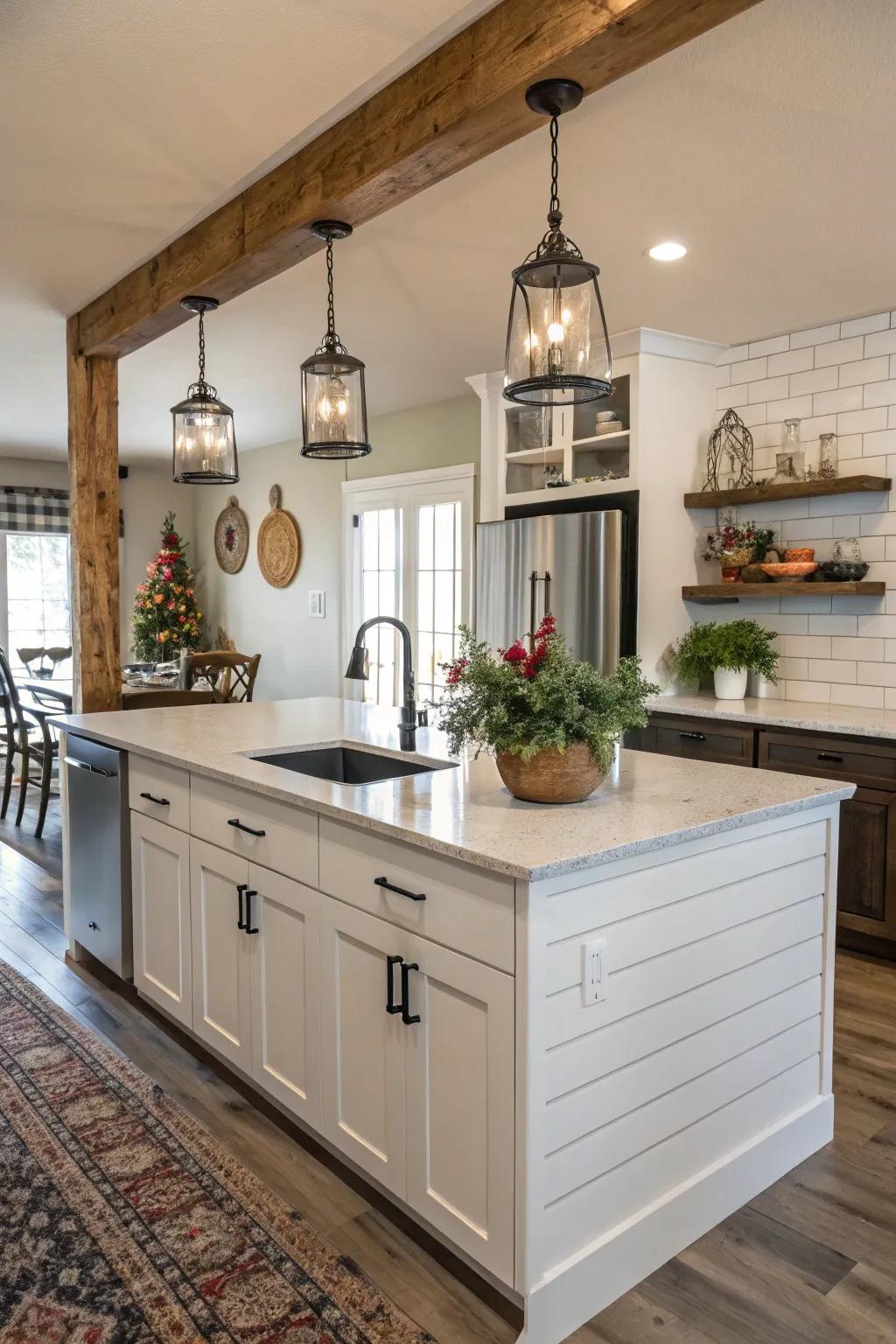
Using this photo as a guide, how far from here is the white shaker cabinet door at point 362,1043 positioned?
189 centimetres

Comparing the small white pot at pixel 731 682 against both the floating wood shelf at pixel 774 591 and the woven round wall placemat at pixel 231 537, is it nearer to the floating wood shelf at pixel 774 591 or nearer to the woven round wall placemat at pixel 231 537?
the floating wood shelf at pixel 774 591

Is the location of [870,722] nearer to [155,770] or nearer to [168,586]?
[155,770]

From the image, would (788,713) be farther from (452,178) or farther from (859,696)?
(452,178)

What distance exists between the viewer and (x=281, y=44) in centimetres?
201

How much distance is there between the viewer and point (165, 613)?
7934mm

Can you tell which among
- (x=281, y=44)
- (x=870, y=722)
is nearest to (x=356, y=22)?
(x=281, y=44)

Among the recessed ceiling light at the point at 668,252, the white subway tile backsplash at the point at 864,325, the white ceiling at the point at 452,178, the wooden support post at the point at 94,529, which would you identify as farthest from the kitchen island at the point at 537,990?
the white subway tile backsplash at the point at 864,325

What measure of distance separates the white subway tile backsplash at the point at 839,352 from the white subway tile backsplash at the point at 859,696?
1.36m

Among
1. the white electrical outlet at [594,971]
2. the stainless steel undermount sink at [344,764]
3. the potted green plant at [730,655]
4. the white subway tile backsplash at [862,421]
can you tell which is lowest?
the white electrical outlet at [594,971]

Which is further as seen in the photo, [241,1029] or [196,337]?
[196,337]

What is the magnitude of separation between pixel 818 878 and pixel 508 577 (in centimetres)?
269

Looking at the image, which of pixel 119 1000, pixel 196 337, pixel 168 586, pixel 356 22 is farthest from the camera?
pixel 168 586

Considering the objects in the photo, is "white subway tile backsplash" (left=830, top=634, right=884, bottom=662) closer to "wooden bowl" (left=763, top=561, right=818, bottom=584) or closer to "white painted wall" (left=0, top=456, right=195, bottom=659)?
"wooden bowl" (left=763, top=561, right=818, bottom=584)

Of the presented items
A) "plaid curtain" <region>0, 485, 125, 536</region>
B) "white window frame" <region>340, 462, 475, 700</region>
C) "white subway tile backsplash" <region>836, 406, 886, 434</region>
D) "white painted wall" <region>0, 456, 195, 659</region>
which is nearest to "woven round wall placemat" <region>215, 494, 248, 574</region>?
"white painted wall" <region>0, 456, 195, 659</region>
